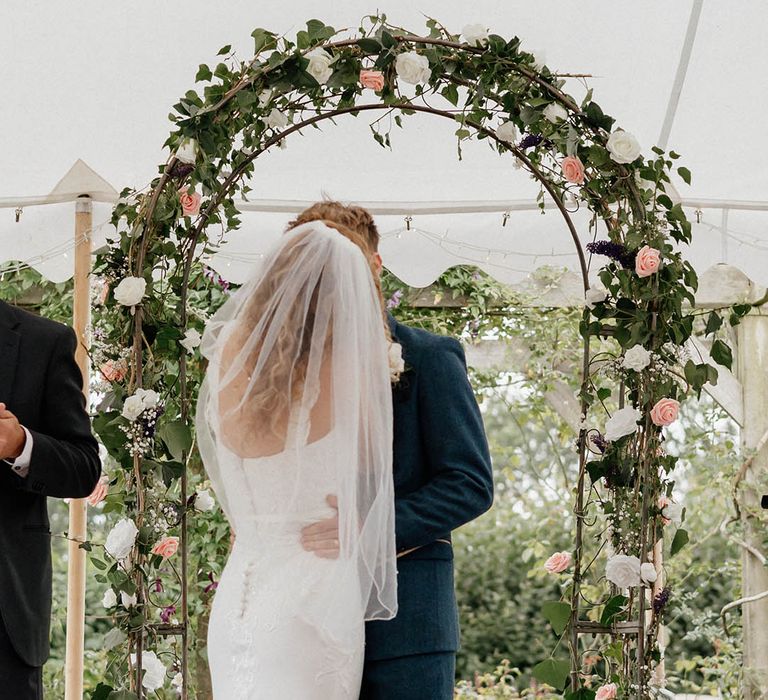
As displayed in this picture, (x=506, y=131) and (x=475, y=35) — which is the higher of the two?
(x=475, y=35)

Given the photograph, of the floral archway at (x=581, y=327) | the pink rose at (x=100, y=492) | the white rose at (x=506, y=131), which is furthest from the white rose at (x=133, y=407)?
the white rose at (x=506, y=131)

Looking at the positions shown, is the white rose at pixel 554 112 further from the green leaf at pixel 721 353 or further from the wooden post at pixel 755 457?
the wooden post at pixel 755 457

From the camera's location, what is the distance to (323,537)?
2307mm

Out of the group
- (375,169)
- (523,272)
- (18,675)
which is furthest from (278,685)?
(523,272)

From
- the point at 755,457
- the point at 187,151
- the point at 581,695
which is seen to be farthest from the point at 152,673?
the point at 755,457

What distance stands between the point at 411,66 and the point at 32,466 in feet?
4.70

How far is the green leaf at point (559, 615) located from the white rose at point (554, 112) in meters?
1.38

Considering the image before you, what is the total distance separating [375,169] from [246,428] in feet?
6.88

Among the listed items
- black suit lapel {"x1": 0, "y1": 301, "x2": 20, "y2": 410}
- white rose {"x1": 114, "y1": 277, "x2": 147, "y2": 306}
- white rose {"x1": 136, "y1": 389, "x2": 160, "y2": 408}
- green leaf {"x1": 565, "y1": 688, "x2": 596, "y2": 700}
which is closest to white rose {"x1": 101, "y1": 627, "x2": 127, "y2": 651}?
white rose {"x1": 136, "y1": 389, "x2": 160, "y2": 408}

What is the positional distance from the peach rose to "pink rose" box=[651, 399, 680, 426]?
1.51 meters

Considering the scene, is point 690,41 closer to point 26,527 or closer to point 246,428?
point 246,428

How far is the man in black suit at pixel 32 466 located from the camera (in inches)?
102

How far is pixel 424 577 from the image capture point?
8.00 ft

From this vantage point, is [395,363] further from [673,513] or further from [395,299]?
[395,299]
